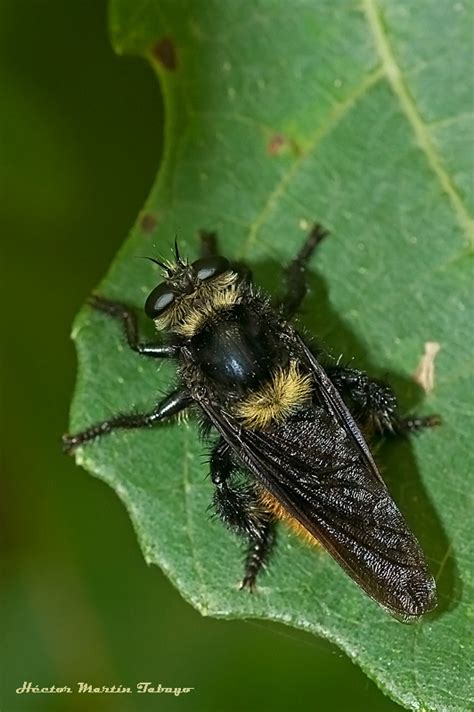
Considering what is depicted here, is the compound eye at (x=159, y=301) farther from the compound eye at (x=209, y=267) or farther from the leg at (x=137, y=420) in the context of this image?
the leg at (x=137, y=420)

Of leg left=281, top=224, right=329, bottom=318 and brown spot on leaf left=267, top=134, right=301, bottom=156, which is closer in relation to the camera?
brown spot on leaf left=267, top=134, right=301, bottom=156

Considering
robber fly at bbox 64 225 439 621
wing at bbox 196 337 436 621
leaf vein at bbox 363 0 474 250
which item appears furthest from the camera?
leaf vein at bbox 363 0 474 250

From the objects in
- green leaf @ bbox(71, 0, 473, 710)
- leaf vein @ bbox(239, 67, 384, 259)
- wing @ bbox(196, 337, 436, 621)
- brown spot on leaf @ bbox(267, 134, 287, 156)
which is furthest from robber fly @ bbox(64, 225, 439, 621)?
brown spot on leaf @ bbox(267, 134, 287, 156)

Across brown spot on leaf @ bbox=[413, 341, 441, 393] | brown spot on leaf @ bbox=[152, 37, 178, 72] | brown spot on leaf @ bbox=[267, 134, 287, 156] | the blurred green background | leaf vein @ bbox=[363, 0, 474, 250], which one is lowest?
the blurred green background

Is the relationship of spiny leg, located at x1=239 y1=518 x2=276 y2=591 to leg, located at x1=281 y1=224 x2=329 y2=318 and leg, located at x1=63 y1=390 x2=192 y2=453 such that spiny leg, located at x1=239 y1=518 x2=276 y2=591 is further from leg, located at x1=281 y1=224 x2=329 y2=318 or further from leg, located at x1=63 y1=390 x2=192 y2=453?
leg, located at x1=281 y1=224 x2=329 y2=318

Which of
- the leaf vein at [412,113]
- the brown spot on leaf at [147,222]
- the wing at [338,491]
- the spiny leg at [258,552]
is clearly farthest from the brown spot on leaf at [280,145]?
the spiny leg at [258,552]
